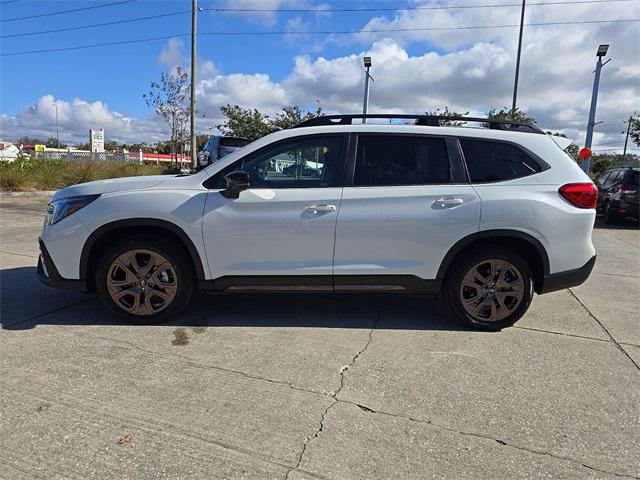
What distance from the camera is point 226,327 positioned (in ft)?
13.6

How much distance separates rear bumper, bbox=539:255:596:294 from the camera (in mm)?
4141

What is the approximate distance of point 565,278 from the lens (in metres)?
4.16

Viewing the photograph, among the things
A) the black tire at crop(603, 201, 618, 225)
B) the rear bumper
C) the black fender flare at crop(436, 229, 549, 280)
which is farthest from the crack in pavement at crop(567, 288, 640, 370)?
the black tire at crop(603, 201, 618, 225)

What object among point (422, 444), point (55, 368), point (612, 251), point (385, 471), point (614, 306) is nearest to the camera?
point (385, 471)

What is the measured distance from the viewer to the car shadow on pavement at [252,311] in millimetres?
4258

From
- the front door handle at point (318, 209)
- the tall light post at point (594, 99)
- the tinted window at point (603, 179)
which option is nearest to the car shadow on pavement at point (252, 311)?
the front door handle at point (318, 209)

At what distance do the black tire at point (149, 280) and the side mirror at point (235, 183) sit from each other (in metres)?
0.70

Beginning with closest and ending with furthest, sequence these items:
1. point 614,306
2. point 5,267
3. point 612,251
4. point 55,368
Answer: point 55,368 < point 614,306 < point 5,267 < point 612,251

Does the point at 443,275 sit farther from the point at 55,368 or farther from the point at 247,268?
the point at 55,368

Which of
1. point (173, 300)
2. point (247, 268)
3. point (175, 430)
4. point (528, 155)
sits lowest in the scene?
point (175, 430)

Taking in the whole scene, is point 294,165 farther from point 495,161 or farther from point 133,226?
point 495,161

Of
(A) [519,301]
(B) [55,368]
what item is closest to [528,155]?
(A) [519,301]

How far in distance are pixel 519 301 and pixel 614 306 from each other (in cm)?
188

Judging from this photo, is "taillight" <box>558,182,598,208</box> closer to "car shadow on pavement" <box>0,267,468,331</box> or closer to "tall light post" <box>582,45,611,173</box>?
"car shadow on pavement" <box>0,267,468,331</box>
